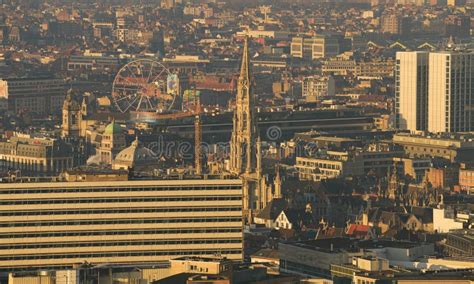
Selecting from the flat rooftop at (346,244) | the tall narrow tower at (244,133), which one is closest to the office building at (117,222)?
the flat rooftop at (346,244)

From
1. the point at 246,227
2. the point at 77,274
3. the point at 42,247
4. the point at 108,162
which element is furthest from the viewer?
the point at 108,162

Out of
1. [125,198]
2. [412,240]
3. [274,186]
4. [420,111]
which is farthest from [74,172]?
[420,111]

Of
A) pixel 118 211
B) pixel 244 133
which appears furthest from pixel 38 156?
pixel 118 211

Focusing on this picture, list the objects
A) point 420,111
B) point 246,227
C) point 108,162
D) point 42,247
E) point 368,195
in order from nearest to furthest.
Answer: point 42,247
point 246,227
point 368,195
point 108,162
point 420,111

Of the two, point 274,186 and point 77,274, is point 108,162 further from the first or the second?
point 77,274

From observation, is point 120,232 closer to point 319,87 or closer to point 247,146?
point 247,146

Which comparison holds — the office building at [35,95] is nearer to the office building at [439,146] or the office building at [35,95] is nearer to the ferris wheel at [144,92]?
the ferris wheel at [144,92]

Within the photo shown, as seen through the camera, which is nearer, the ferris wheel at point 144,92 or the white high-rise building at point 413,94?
the white high-rise building at point 413,94

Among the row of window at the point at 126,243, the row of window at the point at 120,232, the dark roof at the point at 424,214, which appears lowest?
the row of window at the point at 126,243
